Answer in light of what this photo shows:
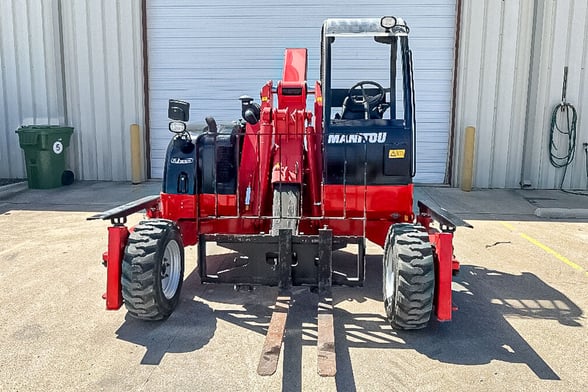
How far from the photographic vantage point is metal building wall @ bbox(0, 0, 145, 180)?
13.1 m

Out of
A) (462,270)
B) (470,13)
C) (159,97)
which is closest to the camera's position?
(462,270)

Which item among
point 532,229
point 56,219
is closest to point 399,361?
point 532,229

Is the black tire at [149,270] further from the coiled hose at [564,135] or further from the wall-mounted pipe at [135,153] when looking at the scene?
the coiled hose at [564,135]

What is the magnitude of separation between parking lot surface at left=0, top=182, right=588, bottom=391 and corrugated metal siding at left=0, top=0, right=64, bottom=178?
6614 millimetres

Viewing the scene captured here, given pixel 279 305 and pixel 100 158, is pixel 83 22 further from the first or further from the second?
pixel 279 305

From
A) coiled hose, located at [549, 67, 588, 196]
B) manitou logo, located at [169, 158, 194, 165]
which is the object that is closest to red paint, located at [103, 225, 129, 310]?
manitou logo, located at [169, 158, 194, 165]

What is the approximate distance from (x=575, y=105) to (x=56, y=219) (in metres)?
10.9

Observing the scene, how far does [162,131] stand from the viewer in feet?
44.0

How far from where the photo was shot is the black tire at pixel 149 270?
15.4ft

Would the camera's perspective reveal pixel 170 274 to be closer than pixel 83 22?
Yes

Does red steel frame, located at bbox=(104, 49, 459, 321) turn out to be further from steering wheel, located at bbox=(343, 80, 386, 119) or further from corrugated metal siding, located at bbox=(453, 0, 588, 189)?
corrugated metal siding, located at bbox=(453, 0, 588, 189)

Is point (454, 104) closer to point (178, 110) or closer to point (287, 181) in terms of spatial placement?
point (287, 181)

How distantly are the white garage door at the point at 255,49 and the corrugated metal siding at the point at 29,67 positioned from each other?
2196 millimetres

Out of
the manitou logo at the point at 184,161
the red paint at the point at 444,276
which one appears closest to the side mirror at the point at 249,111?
the manitou logo at the point at 184,161
